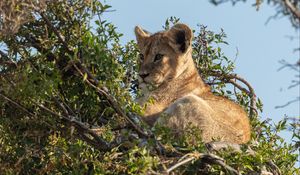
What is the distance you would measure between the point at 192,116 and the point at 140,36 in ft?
7.95

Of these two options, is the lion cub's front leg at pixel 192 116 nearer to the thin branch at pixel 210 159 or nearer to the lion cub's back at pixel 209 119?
the lion cub's back at pixel 209 119

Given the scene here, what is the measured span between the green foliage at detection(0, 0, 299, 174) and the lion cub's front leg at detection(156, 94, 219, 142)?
0.95m

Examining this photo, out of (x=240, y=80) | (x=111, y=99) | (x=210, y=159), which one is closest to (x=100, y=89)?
(x=111, y=99)

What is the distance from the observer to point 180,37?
1258 cm

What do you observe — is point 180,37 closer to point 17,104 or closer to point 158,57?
point 158,57

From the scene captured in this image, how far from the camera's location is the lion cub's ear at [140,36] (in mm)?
12766

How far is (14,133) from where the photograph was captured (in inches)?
388

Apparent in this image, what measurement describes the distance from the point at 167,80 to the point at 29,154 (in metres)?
3.55

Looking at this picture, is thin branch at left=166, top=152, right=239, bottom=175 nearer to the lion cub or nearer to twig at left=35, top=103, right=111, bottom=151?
twig at left=35, top=103, right=111, bottom=151

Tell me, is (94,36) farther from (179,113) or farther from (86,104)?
(179,113)

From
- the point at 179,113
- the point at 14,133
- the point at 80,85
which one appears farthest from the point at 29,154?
the point at 179,113

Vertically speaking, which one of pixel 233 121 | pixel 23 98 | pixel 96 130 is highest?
pixel 23 98

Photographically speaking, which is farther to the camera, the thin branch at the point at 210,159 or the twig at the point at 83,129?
the twig at the point at 83,129

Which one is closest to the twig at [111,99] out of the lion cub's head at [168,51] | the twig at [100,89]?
the twig at [100,89]
